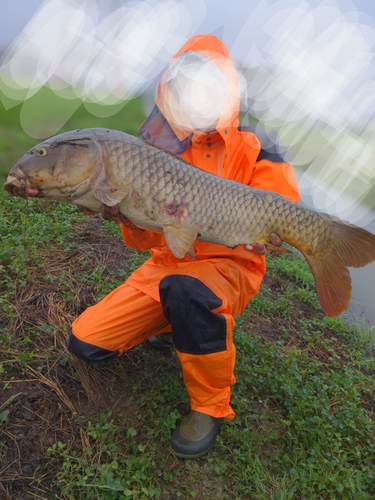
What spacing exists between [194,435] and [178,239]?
0.76 meters

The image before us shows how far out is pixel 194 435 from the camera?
1421mm

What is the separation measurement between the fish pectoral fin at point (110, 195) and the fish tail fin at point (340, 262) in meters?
0.79

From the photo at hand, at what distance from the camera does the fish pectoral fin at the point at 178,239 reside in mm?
1291

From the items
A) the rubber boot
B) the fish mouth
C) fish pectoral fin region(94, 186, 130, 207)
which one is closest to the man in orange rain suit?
the rubber boot

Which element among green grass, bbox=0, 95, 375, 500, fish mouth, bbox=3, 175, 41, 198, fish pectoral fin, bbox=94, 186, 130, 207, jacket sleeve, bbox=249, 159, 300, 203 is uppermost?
jacket sleeve, bbox=249, 159, 300, 203

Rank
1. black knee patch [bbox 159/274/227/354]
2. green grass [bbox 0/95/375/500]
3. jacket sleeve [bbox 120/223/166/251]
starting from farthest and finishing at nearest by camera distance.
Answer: jacket sleeve [bbox 120/223/166/251] → black knee patch [bbox 159/274/227/354] → green grass [bbox 0/95/375/500]

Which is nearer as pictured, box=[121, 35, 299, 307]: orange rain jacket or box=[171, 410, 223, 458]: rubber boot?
box=[171, 410, 223, 458]: rubber boot

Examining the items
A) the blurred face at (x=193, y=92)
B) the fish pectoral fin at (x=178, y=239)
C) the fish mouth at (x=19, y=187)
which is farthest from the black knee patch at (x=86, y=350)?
the blurred face at (x=193, y=92)

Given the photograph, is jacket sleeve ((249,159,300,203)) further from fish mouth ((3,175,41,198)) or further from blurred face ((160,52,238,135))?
fish mouth ((3,175,41,198))

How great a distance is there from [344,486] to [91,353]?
1098 millimetres

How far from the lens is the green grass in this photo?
1.26m

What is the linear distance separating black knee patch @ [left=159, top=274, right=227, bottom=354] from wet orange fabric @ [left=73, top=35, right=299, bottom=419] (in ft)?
0.19

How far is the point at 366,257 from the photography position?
1485mm

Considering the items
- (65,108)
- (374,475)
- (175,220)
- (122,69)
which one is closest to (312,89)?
(122,69)
